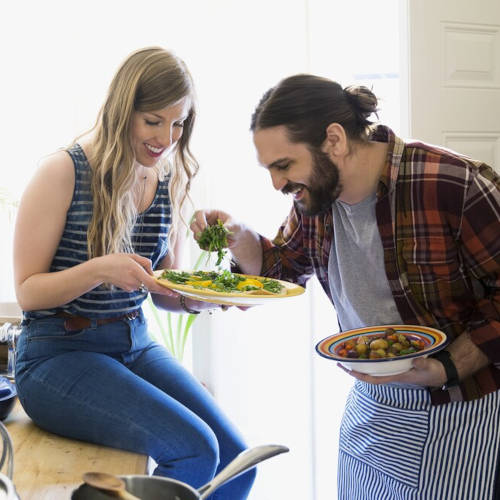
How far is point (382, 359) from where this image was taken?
1.48 m

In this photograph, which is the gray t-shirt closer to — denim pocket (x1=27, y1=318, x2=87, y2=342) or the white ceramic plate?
the white ceramic plate

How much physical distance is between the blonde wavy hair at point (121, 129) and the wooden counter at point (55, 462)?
51 centimetres

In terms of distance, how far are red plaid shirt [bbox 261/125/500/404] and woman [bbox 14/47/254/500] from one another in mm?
603

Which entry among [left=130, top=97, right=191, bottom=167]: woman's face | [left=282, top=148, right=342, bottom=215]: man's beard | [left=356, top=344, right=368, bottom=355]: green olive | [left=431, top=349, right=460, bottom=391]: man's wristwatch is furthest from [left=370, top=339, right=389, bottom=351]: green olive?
[left=130, top=97, right=191, bottom=167]: woman's face

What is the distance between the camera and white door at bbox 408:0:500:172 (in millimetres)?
2768

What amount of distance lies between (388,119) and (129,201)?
5.64 feet

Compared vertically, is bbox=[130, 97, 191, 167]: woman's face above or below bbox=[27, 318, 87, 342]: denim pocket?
above

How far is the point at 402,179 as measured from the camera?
5.66 feet

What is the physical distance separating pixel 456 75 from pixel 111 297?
5.72 feet

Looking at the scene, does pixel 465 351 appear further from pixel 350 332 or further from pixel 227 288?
pixel 227 288

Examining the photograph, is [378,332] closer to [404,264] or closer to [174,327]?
[404,264]

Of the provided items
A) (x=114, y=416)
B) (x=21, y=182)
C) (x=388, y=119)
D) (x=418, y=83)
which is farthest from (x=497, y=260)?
(x=21, y=182)

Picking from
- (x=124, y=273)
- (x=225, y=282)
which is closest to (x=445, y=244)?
(x=225, y=282)

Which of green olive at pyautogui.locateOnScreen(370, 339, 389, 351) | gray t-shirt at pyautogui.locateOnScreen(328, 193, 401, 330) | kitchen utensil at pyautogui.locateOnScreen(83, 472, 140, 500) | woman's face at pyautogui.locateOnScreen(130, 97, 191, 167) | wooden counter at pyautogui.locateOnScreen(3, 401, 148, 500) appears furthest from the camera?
woman's face at pyautogui.locateOnScreen(130, 97, 191, 167)
